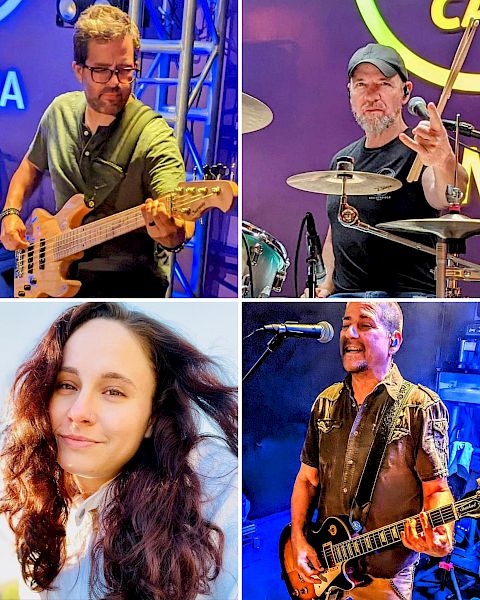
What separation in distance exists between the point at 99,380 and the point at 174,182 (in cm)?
66

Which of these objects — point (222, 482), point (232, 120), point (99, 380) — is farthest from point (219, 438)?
point (232, 120)

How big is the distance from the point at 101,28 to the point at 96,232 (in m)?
0.64

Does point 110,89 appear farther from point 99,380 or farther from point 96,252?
point 99,380

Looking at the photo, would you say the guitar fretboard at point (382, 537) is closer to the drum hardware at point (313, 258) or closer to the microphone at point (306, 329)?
the microphone at point (306, 329)

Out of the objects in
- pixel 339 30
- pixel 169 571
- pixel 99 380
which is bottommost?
pixel 169 571

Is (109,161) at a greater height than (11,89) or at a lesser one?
lesser

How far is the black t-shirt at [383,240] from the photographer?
2773 millimetres

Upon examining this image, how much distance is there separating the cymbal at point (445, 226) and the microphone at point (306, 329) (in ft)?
1.24

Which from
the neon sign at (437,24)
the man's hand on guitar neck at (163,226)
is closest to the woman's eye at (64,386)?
the man's hand on guitar neck at (163,226)

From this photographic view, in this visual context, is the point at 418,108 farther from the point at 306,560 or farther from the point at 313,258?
the point at 306,560

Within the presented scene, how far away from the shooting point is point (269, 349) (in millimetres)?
2867

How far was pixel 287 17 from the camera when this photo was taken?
2.84m

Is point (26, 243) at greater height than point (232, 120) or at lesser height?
lesser

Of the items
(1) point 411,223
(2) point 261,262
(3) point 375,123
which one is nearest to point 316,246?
(2) point 261,262
